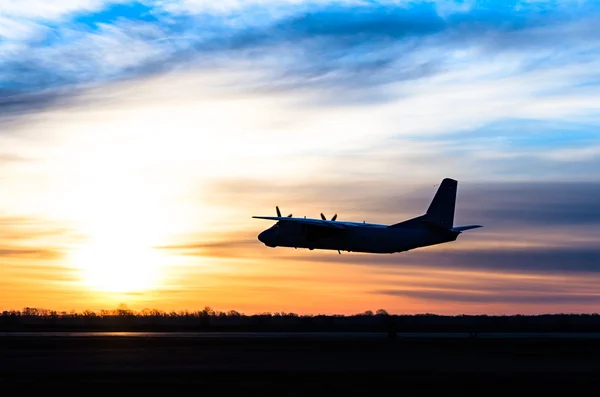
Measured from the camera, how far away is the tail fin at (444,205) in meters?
96.3

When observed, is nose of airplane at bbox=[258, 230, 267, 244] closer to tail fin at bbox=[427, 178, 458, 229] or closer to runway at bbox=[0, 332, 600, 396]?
tail fin at bbox=[427, 178, 458, 229]

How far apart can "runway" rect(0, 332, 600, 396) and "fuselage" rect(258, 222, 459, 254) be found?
2472cm

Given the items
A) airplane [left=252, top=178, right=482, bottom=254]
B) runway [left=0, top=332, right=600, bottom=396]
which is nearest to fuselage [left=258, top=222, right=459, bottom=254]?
airplane [left=252, top=178, right=482, bottom=254]

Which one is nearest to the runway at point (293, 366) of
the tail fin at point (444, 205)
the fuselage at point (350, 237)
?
the fuselage at point (350, 237)

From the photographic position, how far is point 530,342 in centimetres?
7119

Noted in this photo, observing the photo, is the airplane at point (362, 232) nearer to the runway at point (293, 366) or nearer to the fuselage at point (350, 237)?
the fuselage at point (350, 237)

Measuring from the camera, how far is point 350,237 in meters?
97.6

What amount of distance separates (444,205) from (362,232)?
9380 mm

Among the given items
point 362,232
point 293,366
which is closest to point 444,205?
point 362,232

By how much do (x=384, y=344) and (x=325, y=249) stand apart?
103 feet

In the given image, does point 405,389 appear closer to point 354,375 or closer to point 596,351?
point 354,375

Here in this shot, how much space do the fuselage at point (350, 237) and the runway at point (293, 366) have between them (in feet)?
81.1

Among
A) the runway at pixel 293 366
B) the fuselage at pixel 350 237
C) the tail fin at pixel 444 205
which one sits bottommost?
the runway at pixel 293 366

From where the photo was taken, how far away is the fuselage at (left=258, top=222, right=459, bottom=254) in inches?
3733
